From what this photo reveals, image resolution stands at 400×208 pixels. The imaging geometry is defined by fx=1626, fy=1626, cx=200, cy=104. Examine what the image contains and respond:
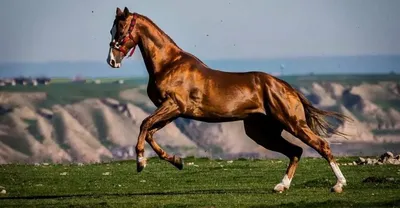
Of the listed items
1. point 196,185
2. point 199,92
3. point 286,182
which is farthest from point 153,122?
point 196,185

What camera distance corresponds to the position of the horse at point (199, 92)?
29156 mm

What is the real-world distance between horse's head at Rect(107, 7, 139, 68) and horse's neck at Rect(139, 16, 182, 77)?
0.18 meters

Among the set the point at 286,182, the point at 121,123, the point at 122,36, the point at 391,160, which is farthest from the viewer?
the point at 121,123

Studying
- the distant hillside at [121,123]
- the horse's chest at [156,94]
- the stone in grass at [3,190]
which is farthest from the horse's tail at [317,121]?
the distant hillside at [121,123]

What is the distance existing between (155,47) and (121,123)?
6389 cm

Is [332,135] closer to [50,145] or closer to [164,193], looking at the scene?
[164,193]

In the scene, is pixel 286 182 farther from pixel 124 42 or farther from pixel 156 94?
pixel 124 42

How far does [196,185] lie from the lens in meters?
31.9

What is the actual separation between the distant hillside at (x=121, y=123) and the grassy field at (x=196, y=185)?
120 ft

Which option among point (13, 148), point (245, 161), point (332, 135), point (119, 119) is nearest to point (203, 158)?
point (245, 161)

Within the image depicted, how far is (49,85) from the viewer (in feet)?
371

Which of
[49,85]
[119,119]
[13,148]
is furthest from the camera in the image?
[49,85]

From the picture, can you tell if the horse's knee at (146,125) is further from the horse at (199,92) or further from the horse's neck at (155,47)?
the horse's neck at (155,47)

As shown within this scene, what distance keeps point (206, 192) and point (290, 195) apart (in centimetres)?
187
